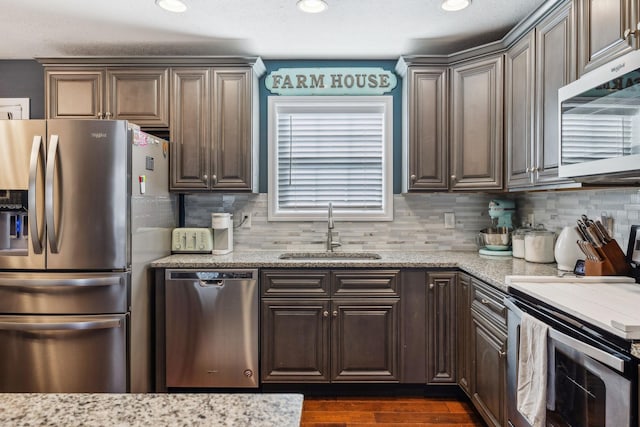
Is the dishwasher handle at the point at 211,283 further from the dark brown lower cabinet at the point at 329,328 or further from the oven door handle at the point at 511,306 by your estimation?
the oven door handle at the point at 511,306

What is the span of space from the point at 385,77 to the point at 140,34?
1.79 meters

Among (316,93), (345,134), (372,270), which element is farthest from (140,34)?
(372,270)

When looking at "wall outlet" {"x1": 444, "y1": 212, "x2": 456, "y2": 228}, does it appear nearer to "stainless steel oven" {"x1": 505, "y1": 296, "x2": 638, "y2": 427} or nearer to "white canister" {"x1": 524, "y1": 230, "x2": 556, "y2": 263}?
"white canister" {"x1": 524, "y1": 230, "x2": 556, "y2": 263}

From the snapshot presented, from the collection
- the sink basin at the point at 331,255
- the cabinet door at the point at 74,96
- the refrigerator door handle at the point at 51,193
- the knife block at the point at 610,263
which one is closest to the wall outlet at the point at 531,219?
the knife block at the point at 610,263

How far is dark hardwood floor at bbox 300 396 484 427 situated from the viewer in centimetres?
239

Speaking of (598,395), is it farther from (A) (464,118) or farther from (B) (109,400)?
(A) (464,118)

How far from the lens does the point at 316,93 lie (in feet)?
10.6

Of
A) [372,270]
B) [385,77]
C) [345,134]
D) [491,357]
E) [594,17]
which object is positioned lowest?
[491,357]

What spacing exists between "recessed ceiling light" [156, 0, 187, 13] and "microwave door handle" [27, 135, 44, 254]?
101cm

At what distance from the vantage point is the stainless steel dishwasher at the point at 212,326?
2592 millimetres

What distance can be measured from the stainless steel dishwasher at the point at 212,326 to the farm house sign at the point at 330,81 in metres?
1.52

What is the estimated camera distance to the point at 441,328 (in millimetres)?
2615

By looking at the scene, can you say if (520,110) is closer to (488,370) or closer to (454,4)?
(454,4)

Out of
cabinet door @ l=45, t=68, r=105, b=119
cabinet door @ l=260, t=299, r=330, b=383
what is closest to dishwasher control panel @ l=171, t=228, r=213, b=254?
cabinet door @ l=260, t=299, r=330, b=383
